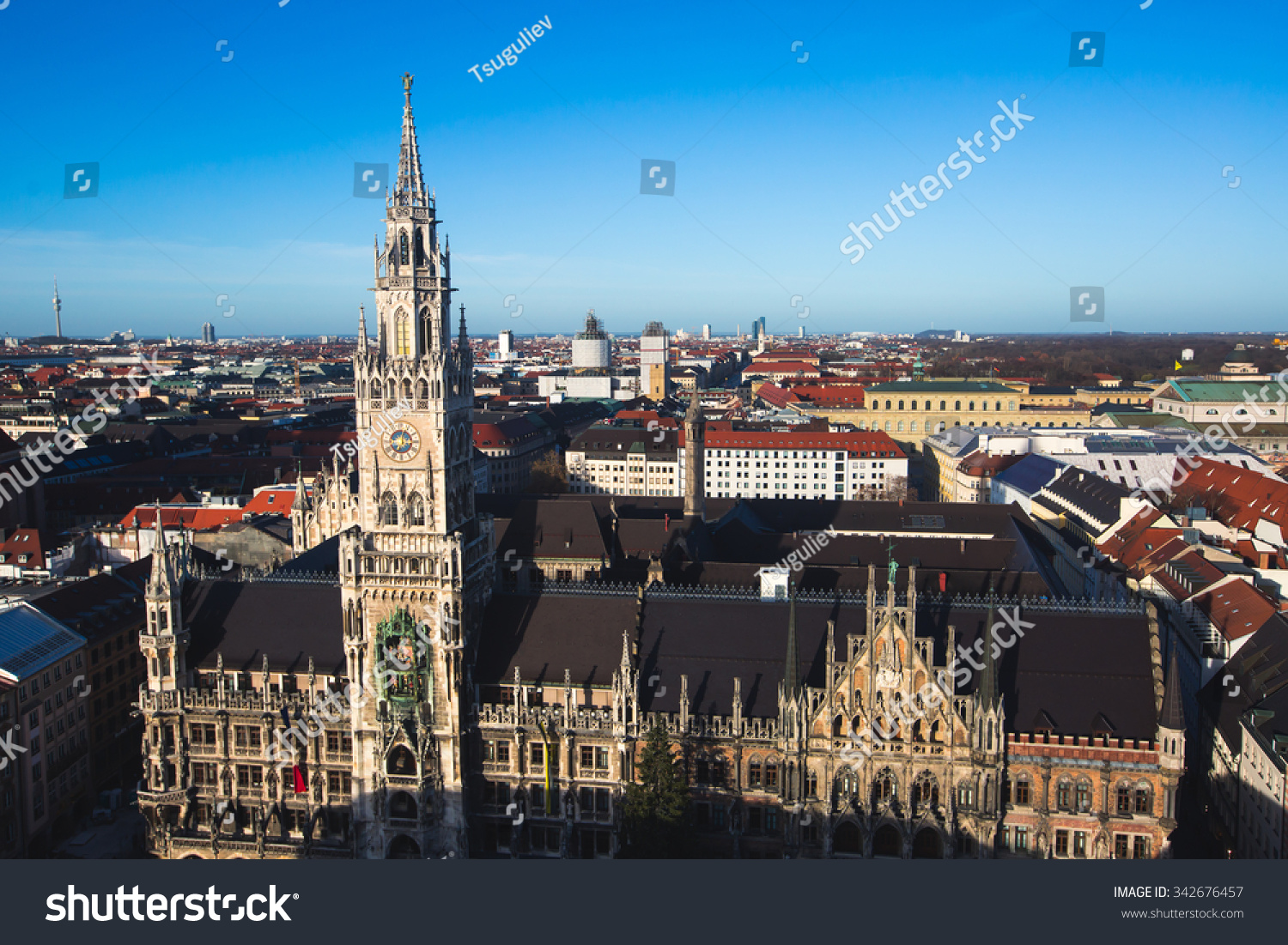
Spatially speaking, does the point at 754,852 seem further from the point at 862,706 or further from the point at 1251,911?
the point at 1251,911

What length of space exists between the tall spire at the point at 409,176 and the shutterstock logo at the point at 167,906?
31.5 metres

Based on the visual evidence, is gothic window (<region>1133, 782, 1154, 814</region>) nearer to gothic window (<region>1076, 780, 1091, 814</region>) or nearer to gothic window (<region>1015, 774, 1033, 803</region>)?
gothic window (<region>1076, 780, 1091, 814</region>)

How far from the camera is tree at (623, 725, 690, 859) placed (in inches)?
1649

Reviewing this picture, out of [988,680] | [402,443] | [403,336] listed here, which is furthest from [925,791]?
[403,336]

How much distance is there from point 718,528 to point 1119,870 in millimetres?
59611

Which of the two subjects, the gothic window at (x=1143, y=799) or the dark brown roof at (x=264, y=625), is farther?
the dark brown roof at (x=264, y=625)

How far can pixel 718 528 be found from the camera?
87.1 metres

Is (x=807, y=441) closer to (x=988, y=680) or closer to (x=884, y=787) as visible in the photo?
(x=884, y=787)

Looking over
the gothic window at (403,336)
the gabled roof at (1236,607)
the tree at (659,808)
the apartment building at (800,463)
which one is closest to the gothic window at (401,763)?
the tree at (659,808)

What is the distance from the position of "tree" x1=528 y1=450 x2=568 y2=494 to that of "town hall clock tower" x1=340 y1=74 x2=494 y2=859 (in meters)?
101

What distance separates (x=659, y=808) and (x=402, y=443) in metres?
20.2

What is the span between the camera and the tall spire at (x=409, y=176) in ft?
154

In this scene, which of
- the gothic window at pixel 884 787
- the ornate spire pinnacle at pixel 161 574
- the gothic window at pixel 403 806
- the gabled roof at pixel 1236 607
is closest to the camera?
the gothic window at pixel 884 787

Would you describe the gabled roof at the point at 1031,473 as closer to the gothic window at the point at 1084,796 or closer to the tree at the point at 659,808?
the gothic window at the point at 1084,796
